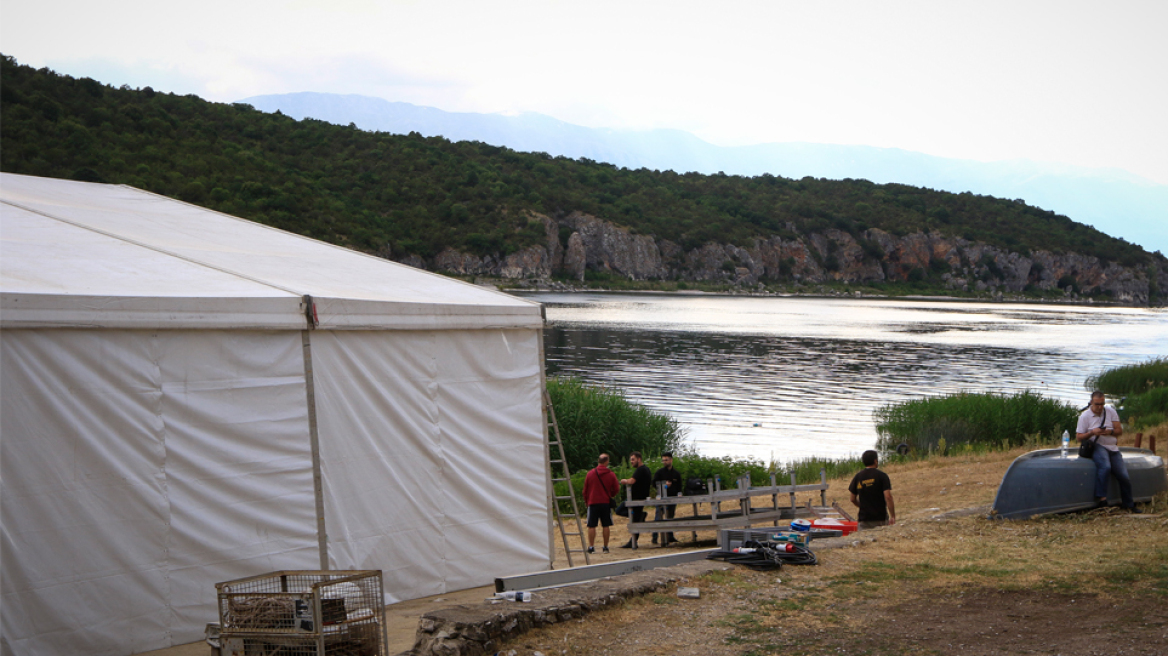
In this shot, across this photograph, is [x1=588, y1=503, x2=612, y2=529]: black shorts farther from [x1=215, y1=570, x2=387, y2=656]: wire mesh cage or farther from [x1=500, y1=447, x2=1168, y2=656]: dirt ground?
[x1=215, y1=570, x2=387, y2=656]: wire mesh cage

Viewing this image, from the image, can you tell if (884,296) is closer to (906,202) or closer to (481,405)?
(906,202)

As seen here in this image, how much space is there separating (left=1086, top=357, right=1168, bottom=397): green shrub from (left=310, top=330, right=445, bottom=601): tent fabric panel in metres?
28.5

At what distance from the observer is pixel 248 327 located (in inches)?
258

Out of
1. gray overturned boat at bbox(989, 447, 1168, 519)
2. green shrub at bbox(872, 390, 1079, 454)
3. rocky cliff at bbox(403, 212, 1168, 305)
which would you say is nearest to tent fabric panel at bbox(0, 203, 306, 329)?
gray overturned boat at bbox(989, 447, 1168, 519)

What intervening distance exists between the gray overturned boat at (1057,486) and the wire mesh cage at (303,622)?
27.2 feet

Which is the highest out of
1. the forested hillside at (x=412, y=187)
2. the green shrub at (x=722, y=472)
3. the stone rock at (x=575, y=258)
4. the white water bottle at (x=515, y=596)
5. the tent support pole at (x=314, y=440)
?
the forested hillside at (x=412, y=187)

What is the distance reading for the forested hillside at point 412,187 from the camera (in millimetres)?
48781

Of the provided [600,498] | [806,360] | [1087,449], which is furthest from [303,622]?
[806,360]

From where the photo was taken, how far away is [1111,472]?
10961 mm

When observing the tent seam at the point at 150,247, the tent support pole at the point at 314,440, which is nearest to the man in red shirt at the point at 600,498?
the tent support pole at the point at 314,440

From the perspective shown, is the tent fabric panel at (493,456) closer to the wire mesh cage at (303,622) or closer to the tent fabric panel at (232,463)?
the tent fabric panel at (232,463)

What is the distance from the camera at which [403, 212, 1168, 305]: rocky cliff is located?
366 ft

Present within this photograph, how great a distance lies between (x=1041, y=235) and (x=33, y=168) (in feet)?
404

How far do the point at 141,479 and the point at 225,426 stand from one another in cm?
67
